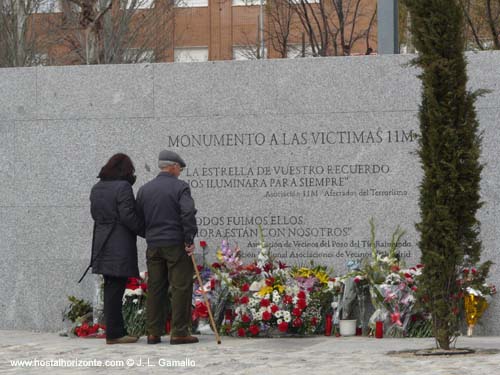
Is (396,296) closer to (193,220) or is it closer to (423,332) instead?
(423,332)

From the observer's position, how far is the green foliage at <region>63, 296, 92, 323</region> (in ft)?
43.8

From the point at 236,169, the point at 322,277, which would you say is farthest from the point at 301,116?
the point at 322,277

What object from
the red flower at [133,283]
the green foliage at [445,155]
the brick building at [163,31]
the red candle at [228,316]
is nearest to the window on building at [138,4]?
the brick building at [163,31]

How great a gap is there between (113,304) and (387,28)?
4.45 meters

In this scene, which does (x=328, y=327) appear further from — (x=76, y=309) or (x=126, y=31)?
(x=126, y=31)

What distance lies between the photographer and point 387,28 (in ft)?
46.7

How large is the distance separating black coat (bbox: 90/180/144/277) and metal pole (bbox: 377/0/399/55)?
11.7ft

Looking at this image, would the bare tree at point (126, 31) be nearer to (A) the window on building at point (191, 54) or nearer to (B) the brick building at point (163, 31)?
(B) the brick building at point (163, 31)

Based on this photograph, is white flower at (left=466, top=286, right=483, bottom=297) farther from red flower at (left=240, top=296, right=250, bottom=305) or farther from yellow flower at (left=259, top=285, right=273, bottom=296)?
red flower at (left=240, top=296, right=250, bottom=305)

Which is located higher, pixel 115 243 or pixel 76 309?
pixel 115 243

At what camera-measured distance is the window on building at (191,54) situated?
4053 centimetres

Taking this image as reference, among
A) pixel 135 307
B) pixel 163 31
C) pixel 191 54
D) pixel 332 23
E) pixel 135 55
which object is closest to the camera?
pixel 135 307

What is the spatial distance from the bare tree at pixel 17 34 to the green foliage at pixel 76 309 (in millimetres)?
17273

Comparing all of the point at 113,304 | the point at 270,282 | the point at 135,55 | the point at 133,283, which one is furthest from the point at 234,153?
the point at 135,55
